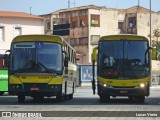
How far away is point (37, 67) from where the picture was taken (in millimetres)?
25016

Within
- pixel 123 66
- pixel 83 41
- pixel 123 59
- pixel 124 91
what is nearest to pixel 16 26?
pixel 83 41

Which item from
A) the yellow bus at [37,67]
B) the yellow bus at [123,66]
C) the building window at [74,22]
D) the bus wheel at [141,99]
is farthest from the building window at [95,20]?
the yellow bus at [37,67]

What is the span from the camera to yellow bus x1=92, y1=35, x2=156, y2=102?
84.3 ft

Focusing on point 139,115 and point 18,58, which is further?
point 18,58

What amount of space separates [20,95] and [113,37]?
5223 millimetres

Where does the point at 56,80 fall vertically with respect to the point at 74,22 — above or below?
below

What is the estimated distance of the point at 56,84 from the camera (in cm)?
2498

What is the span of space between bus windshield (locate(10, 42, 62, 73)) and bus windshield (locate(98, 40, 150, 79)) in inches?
86.8

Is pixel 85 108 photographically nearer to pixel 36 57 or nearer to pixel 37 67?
pixel 37 67

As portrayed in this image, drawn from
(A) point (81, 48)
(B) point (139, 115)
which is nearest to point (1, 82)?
(B) point (139, 115)

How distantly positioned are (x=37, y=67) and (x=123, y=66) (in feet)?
13.4

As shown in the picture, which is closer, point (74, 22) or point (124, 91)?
point (124, 91)

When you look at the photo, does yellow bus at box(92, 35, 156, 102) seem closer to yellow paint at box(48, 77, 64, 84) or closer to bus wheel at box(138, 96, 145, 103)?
bus wheel at box(138, 96, 145, 103)

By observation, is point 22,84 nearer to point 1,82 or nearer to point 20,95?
point 20,95
